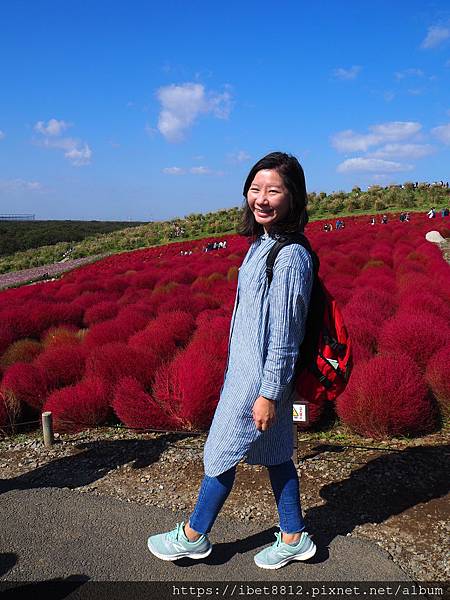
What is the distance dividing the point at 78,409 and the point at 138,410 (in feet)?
2.06

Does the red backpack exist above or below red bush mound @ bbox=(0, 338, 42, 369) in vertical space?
above

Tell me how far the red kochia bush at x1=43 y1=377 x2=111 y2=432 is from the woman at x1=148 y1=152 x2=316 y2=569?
2502 mm

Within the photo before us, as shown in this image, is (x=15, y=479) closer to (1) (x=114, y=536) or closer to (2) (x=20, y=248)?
(1) (x=114, y=536)

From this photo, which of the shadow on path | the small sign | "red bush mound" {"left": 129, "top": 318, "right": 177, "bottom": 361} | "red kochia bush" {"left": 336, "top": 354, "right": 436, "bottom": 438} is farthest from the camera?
"red bush mound" {"left": 129, "top": 318, "right": 177, "bottom": 361}

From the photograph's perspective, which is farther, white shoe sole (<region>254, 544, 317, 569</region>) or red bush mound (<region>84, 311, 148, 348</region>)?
red bush mound (<region>84, 311, 148, 348</region>)

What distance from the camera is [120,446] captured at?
4059mm

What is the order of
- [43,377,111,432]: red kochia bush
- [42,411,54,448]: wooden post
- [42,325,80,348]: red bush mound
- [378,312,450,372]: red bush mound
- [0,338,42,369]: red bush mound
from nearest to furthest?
[42,411,54,448]: wooden post → [43,377,111,432]: red kochia bush → [378,312,450,372]: red bush mound → [0,338,42,369]: red bush mound → [42,325,80,348]: red bush mound

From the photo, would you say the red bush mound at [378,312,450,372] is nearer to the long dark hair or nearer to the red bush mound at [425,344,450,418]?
the red bush mound at [425,344,450,418]

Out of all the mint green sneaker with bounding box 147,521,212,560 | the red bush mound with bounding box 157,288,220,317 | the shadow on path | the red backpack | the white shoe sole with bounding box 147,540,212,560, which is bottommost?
the shadow on path

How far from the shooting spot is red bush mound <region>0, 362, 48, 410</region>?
213 inches

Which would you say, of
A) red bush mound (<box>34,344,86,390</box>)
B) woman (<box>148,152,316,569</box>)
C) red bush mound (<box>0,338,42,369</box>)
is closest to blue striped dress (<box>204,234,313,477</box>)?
woman (<box>148,152,316,569</box>)

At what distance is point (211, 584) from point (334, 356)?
3.82 ft

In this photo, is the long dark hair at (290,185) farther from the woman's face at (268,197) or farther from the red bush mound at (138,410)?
the red bush mound at (138,410)

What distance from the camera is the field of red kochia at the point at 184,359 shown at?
4.16 metres
